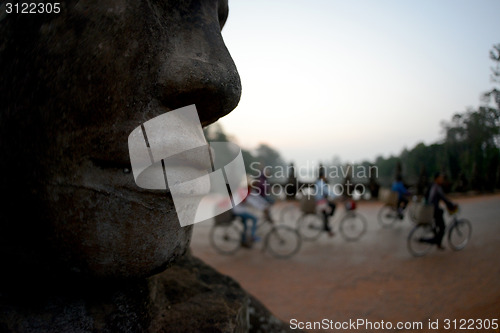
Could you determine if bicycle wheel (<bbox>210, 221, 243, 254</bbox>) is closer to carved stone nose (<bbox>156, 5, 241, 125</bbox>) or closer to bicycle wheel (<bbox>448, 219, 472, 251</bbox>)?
bicycle wheel (<bbox>448, 219, 472, 251</bbox>)

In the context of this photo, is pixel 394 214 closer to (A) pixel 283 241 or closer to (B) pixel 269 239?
(A) pixel 283 241

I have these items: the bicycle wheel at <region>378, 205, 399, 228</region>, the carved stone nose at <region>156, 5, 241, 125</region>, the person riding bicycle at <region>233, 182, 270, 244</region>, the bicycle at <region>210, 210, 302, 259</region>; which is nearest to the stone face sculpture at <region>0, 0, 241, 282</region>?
the carved stone nose at <region>156, 5, 241, 125</region>

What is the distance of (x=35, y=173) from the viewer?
0.98 m

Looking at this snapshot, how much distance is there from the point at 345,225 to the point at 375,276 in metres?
3.27

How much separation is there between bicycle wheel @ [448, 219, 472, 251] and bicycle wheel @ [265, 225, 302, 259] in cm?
348

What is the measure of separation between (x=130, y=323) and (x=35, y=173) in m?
0.66

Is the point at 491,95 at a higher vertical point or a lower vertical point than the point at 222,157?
higher

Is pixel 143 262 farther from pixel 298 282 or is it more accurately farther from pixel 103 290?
pixel 298 282

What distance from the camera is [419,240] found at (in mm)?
6805

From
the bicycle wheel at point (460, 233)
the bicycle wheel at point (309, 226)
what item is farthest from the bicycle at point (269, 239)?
the bicycle wheel at point (460, 233)

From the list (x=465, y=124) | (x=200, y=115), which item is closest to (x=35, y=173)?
(x=200, y=115)

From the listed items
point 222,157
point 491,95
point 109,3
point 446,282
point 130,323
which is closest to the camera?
point 109,3

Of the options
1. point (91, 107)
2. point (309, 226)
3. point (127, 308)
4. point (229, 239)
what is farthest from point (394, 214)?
point (91, 107)

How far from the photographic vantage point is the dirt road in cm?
353
